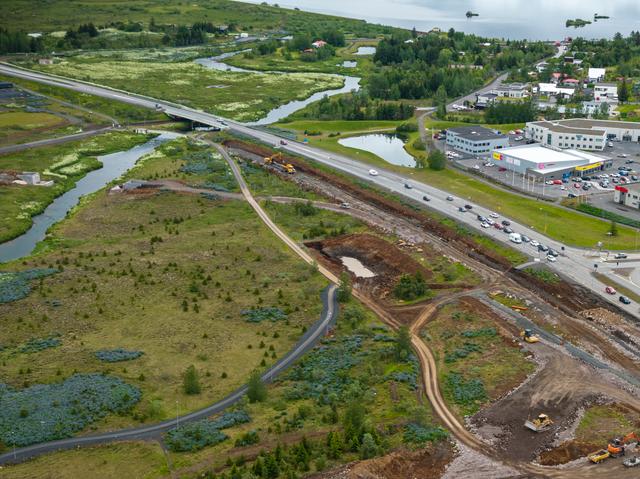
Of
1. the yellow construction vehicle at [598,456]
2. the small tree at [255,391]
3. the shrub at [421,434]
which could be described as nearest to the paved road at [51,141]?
the small tree at [255,391]

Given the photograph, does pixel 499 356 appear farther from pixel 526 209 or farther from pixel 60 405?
pixel 526 209

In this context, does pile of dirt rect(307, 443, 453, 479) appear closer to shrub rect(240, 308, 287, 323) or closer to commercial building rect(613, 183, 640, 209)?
shrub rect(240, 308, 287, 323)

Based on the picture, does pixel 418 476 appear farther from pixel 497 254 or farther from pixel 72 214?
pixel 72 214

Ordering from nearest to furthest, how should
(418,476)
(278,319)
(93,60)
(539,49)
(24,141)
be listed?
(418,476)
(278,319)
(24,141)
(93,60)
(539,49)

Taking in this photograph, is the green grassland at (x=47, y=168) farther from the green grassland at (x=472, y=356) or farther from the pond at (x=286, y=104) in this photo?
the green grassland at (x=472, y=356)

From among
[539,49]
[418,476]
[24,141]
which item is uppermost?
[539,49]

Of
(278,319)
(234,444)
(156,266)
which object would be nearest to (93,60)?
(156,266)
